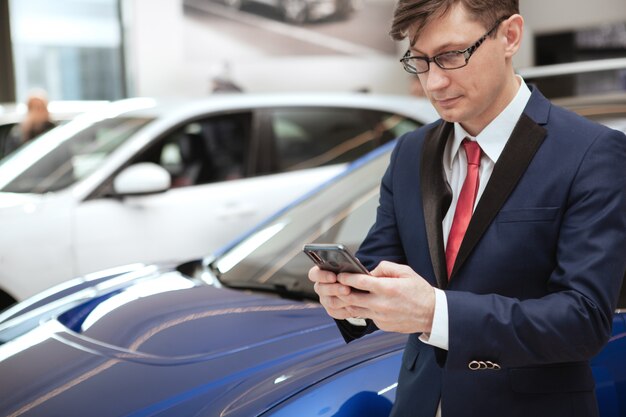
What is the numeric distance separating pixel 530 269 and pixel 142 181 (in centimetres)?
336

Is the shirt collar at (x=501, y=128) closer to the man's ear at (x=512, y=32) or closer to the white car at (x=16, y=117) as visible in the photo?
the man's ear at (x=512, y=32)

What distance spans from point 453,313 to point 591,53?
35.1ft

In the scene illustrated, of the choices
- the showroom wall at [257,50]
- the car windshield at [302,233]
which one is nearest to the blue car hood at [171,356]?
the car windshield at [302,233]

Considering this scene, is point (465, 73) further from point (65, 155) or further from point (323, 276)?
point (65, 155)

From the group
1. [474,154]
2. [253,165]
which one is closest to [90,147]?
[253,165]

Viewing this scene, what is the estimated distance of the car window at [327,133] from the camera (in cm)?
509

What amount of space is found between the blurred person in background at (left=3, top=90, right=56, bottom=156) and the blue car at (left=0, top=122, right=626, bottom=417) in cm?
359

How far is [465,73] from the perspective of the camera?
1453mm

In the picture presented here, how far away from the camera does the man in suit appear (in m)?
1.34

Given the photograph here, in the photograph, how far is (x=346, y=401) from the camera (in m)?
1.86

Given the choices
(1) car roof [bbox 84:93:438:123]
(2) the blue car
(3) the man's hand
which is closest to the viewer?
(3) the man's hand

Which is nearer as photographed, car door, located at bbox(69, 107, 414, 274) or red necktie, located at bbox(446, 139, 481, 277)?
red necktie, located at bbox(446, 139, 481, 277)

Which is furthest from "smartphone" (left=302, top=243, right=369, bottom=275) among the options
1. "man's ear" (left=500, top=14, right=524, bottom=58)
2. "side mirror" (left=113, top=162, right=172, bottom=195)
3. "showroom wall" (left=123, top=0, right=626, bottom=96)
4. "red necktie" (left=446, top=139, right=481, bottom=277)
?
"showroom wall" (left=123, top=0, right=626, bottom=96)

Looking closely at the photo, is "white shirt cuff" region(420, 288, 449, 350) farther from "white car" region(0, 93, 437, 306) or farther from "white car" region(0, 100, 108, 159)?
"white car" region(0, 100, 108, 159)
